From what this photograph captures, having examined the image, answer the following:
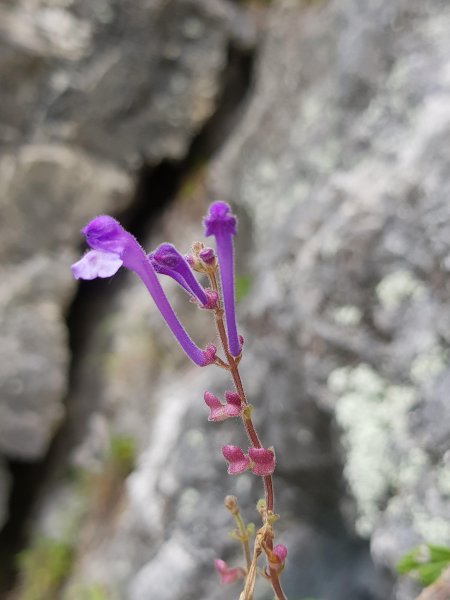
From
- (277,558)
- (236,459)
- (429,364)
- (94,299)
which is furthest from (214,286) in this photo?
(94,299)

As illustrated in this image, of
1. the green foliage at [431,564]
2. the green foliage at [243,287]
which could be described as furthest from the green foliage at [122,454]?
the green foliage at [431,564]

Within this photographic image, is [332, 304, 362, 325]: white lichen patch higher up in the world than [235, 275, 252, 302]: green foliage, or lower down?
lower down

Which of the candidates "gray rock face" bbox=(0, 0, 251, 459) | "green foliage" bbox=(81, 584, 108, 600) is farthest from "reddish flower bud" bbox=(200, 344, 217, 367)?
"gray rock face" bbox=(0, 0, 251, 459)

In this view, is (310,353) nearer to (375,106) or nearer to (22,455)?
(375,106)

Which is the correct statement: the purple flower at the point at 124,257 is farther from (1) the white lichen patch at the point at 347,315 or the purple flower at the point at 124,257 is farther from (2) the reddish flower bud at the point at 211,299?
(1) the white lichen patch at the point at 347,315

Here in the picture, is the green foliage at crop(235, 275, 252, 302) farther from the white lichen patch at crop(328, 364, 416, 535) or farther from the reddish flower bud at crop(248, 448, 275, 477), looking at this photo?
the reddish flower bud at crop(248, 448, 275, 477)

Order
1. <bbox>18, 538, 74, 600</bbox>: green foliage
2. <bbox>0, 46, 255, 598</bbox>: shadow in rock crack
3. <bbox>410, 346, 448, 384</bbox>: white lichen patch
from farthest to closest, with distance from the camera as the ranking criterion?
<bbox>0, 46, 255, 598</bbox>: shadow in rock crack, <bbox>18, 538, 74, 600</bbox>: green foliage, <bbox>410, 346, 448, 384</bbox>: white lichen patch

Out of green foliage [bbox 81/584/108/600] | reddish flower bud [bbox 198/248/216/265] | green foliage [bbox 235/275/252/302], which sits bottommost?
green foliage [bbox 81/584/108/600]

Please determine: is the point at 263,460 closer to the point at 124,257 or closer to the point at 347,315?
the point at 124,257

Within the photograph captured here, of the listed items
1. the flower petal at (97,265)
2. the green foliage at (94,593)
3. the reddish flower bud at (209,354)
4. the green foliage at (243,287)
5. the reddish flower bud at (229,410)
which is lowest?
the green foliage at (94,593)
